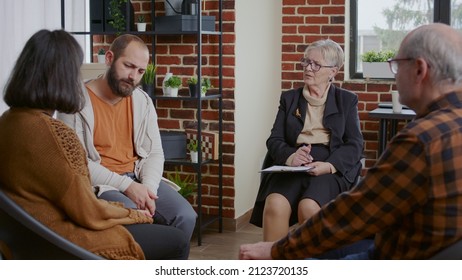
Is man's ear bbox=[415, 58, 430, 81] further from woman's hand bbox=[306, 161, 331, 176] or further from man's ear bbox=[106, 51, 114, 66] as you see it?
man's ear bbox=[106, 51, 114, 66]

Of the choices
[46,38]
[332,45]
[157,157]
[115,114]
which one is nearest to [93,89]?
[115,114]

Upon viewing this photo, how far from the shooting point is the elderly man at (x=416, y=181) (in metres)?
1.71

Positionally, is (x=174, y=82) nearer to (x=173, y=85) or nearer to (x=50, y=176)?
(x=173, y=85)

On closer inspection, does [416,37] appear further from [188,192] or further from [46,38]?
[188,192]

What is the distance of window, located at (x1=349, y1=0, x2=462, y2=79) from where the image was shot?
5.01 metres

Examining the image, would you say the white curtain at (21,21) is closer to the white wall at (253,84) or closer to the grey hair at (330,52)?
the white wall at (253,84)

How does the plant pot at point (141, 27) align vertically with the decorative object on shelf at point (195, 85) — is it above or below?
above

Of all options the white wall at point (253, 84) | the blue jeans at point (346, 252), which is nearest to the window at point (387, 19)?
the white wall at point (253, 84)

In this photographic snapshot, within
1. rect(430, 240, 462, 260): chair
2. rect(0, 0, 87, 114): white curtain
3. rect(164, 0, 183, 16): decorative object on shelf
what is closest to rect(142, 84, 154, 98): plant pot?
rect(164, 0, 183, 16): decorative object on shelf

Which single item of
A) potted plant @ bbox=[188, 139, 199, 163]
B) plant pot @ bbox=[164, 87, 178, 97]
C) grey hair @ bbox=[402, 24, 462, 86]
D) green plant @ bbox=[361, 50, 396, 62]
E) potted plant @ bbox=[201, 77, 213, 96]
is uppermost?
green plant @ bbox=[361, 50, 396, 62]

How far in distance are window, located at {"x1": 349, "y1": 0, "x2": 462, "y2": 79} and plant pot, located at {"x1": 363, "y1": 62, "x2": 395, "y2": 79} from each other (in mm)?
134

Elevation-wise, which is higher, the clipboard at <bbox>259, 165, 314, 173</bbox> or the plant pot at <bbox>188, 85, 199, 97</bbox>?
the plant pot at <bbox>188, 85, 199, 97</bbox>

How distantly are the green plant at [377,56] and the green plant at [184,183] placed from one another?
151 centimetres
